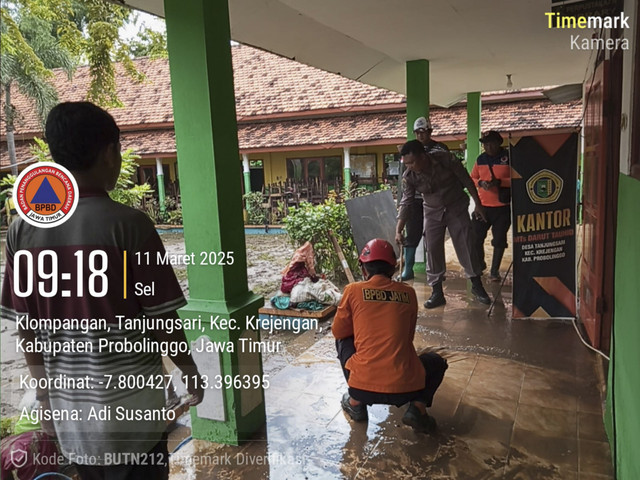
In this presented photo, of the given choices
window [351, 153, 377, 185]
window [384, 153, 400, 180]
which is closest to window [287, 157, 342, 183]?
window [351, 153, 377, 185]

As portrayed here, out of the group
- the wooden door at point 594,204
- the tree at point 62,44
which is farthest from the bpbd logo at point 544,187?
the tree at point 62,44

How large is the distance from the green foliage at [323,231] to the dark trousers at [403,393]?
458 centimetres

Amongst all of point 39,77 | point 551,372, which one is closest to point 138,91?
point 39,77

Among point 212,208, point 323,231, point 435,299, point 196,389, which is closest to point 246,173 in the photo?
point 323,231

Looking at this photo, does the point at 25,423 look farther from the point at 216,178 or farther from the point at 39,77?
the point at 39,77

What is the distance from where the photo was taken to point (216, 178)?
8.73ft

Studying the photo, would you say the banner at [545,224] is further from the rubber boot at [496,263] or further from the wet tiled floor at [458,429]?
the rubber boot at [496,263]

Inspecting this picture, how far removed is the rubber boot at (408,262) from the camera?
649cm

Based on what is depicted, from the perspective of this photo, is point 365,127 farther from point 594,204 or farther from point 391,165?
point 594,204

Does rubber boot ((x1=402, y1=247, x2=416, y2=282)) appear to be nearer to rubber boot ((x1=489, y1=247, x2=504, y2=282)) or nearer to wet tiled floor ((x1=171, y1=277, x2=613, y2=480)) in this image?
rubber boot ((x1=489, y1=247, x2=504, y2=282))

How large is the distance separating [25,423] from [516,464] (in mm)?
2548

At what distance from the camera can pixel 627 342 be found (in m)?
2.08

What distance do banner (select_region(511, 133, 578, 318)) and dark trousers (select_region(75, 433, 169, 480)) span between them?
145 inches

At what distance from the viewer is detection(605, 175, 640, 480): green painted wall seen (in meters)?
1.90
